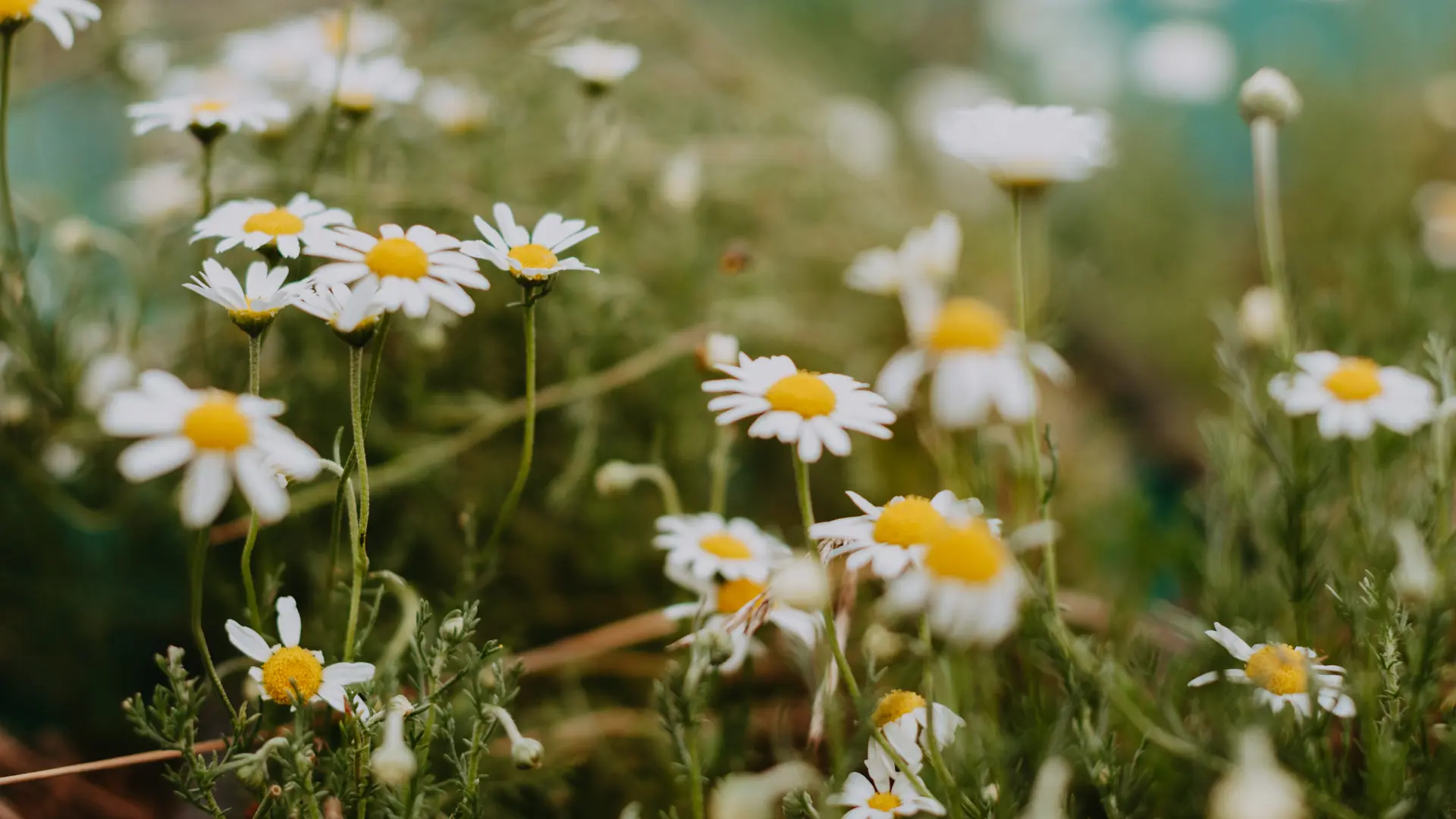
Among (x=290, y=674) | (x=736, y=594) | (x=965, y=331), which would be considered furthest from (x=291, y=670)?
(x=965, y=331)

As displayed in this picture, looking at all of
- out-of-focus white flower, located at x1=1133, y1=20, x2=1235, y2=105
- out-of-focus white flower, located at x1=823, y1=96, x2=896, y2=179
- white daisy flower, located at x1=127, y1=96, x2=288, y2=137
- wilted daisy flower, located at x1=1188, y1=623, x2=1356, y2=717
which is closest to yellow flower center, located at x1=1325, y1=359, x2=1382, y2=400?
wilted daisy flower, located at x1=1188, y1=623, x2=1356, y2=717

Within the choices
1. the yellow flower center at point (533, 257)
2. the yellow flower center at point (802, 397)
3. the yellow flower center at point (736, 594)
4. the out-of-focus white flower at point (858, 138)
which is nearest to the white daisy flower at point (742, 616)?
the yellow flower center at point (736, 594)

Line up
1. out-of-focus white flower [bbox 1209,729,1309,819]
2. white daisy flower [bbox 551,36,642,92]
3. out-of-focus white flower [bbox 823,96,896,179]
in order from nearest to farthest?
1. out-of-focus white flower [bbox 1209,729,1309,819]
2. white daisy flower [bbox 551,36,642,92]
3. out-of-focus white flower [bbox 823,96,896,179]

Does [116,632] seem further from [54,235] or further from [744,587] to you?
[744,587]

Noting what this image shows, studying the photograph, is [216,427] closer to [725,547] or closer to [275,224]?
[275,224]

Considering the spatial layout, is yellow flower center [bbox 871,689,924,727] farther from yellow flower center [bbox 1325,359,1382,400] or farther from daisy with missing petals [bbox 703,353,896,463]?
yellow flower center [bbox 1325,359,1382,400]

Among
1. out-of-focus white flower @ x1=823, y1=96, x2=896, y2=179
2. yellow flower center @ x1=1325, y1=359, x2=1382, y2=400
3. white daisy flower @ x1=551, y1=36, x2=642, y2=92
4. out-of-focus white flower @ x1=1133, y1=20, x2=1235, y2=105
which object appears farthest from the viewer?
out-of-focus white flower @ x1=1133, y1=20, x2=1235, y2=105

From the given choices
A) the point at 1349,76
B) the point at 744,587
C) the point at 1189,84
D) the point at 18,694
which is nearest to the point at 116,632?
the point at 18,694
